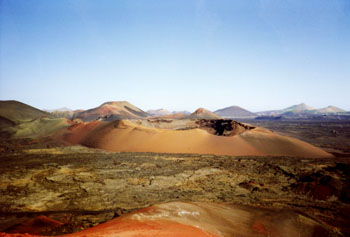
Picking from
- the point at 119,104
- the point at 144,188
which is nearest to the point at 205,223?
the point at 144,188

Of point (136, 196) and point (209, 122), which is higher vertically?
point (209, 122)

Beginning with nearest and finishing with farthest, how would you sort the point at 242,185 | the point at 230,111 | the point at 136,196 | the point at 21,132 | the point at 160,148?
the point at 136,196 < the point at 242,185 < the point at 160,148 < the point at 21,132 < the point at 230,111

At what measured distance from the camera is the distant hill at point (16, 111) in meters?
37.7

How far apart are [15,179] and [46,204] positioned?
14.9 ft

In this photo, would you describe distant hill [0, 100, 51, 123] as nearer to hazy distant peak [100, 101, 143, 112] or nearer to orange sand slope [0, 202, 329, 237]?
hazy distant peak [100, 101, 143, 112]

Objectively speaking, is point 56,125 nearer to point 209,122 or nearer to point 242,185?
point 209,122

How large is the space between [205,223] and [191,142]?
667 inches

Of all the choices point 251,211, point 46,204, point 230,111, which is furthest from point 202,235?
point 230,111

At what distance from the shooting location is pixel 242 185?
35.8ft

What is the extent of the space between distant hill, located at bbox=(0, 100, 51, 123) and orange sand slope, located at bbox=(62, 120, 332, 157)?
769 inches

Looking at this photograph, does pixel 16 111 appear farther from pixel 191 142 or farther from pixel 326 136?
pixel 326 136

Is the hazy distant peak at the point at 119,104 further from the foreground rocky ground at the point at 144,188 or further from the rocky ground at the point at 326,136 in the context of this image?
the foreground rocky ground at the point at 144,188

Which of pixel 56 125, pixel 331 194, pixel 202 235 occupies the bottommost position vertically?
pixel 331 194

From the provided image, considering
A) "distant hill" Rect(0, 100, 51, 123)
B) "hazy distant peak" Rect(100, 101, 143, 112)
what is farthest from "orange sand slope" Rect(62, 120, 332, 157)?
"hazy distant peak" Rect(100, 101, 143, 112)
